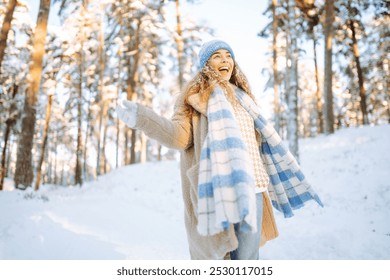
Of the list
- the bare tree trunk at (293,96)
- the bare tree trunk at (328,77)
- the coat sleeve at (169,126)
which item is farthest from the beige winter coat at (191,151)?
the bare tree trunk at (328,77)

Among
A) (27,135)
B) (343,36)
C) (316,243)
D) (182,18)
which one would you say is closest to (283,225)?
(316,243)

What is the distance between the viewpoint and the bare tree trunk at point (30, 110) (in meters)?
8.47

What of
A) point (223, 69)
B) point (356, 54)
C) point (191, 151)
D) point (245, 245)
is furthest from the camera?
point (356, 54)

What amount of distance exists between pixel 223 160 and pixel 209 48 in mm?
1090

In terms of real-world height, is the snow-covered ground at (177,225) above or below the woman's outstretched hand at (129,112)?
below

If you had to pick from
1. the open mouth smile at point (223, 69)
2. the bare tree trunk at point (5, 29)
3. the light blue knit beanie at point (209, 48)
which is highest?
the bare tree trunk at point (5, 29)

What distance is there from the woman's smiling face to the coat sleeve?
41cm

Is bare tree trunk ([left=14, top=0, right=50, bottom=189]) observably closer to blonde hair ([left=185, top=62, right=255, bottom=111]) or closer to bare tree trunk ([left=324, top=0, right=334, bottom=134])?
blonde hair ([left=185, top=62, right=255, bottom=111])

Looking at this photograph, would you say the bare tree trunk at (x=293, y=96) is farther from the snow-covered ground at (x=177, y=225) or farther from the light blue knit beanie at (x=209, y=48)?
the light blue knit beanie at (x=209, y=48)

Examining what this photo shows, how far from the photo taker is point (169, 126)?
6.88ft

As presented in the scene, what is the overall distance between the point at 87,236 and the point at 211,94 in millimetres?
3555

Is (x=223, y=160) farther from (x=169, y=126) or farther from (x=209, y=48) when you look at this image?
(x=209, y=48)

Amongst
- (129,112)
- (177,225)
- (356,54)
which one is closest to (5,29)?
(177,225)

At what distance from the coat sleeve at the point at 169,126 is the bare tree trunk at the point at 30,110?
780 cm
